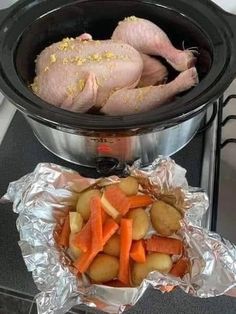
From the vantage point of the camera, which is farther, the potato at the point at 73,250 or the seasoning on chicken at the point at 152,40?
the seasoning on chicken at the point at 152,40

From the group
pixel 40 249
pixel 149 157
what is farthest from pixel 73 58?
pixel 40 249

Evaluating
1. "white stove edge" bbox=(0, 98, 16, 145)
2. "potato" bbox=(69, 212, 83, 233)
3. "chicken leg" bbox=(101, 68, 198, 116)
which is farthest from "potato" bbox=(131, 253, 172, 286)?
"white stove edge" bbox=(0, 98, 16, 145)

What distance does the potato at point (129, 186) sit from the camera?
2.87 feet

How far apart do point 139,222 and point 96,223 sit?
68mm

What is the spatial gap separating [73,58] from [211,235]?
1.24 ft

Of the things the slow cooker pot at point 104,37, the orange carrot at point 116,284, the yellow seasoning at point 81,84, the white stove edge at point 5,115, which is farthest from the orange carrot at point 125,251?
the white stove edge at point 5,115

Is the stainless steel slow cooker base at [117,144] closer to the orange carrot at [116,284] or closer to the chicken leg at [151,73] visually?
the chicken leg at [151,73]

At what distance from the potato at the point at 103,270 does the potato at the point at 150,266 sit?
3cm

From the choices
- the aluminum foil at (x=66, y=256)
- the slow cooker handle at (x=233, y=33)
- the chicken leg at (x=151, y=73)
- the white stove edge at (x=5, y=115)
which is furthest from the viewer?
the white stove edge at (x=5, y=115)

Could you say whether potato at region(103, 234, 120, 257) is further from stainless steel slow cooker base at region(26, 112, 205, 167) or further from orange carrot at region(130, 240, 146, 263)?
stainless steel slow cooker base at region(26, 112, 205, 167)

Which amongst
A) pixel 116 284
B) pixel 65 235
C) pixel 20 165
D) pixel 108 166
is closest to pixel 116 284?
pixel 116 284

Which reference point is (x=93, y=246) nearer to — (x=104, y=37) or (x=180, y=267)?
(x=180, y=267)

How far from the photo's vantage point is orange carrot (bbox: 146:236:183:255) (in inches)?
32.6

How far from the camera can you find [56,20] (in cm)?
102
